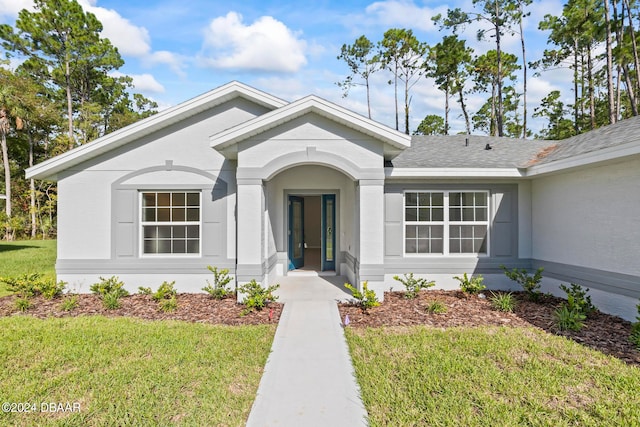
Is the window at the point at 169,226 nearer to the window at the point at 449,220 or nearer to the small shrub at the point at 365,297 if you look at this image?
the small shrub at the point at 365,297

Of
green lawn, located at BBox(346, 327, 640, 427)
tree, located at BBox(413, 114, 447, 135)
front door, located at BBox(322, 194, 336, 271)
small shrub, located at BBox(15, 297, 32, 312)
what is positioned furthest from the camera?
tree, located at BBox(413, 114, 447, 135)

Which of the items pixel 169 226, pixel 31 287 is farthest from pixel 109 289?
pixel 169 226

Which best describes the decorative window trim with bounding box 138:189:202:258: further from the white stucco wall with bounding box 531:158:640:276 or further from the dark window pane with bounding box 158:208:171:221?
the white stucco wall with bounding box 531:158:640:276

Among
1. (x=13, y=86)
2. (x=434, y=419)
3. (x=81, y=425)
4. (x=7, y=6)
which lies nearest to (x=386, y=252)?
(x=434, y=419)

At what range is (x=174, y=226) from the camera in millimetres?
8500

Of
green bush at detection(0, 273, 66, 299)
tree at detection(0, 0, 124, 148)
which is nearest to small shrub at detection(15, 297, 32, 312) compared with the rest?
green bush at detection(0, 273, 66, 299)

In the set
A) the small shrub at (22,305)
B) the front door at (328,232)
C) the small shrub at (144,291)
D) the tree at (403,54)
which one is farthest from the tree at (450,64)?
the small shrub at (22,305)

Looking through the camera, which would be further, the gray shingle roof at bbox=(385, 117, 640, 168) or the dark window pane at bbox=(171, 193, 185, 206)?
the dark window pane at bbox=(171, 193, 185, 206)

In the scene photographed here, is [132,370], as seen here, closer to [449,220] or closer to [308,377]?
[308,377]

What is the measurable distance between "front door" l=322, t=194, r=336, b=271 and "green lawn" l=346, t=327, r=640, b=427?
→ 189 inches

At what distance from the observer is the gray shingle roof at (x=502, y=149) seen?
7.07 meters

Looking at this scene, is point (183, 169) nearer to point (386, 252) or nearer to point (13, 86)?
point (386, 252)

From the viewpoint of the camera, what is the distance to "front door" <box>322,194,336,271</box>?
1025cm

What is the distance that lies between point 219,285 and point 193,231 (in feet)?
5.62
